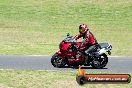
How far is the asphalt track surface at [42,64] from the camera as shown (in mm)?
18438

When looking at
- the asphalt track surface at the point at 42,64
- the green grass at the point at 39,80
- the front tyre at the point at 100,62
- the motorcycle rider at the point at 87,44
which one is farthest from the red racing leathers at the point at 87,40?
the green grass at the point at 39,80

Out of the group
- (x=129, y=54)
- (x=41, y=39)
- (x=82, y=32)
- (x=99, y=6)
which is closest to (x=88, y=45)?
(x=82, y=32)

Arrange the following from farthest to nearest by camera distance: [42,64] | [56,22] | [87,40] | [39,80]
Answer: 1. [56,22]
2. [42,64]
3. [87,40]
4. [39,80]

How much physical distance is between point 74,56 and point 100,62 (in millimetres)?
1068

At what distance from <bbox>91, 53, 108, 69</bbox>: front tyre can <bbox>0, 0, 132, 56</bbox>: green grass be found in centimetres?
515

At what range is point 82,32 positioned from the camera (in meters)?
18.7

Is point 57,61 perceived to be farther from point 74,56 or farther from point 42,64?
point 42,64

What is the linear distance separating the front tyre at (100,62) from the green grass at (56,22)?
16.9ft

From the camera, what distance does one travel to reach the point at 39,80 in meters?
15.1

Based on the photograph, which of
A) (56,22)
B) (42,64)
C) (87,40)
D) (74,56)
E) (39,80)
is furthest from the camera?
(56,22)

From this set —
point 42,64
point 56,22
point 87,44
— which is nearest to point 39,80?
point 87,44

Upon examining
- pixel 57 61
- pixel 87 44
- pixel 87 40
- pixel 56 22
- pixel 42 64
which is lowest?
pixel 56 22

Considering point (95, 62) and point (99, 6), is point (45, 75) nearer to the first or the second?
point (95, 62)

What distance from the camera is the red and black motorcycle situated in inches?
741
